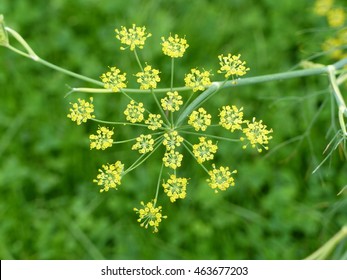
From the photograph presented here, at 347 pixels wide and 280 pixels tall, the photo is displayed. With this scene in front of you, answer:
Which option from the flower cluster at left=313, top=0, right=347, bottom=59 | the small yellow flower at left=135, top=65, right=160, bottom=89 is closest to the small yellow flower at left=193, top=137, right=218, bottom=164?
the small yellow flower at left=135, top=65, right=160, bottom=89

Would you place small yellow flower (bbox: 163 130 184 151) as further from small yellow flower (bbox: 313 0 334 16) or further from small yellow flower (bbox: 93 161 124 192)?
small yellow flower (bbox: 313 0 334 16)

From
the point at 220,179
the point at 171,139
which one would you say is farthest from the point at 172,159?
the point at 220,179

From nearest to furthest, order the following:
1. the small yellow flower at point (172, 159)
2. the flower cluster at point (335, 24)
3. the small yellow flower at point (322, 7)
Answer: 1. the small yellow flower at point (172, 159)
2. the flower cluster at point (335, 24)
3. the small yellow flower at point (322, 7)

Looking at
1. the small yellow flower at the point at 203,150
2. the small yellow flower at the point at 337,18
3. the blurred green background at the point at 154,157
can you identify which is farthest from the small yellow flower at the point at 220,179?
the small yellow flower at the point at 337,18

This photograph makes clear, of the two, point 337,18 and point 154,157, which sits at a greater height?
point 337,18

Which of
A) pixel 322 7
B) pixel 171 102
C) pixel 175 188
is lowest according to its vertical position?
pixel 175 188

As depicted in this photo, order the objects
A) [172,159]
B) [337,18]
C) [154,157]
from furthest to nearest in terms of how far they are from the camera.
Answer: [154,157]
[337,18]
[172,159]

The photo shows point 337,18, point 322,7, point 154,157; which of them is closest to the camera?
point 337,18

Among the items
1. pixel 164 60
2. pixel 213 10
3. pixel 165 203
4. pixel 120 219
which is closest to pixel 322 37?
pixel 213 10

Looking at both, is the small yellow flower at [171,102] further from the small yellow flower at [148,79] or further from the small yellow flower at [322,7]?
the small yellow flower at [322,7]

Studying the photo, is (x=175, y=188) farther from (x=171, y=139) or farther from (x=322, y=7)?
(x=322, y=7)
